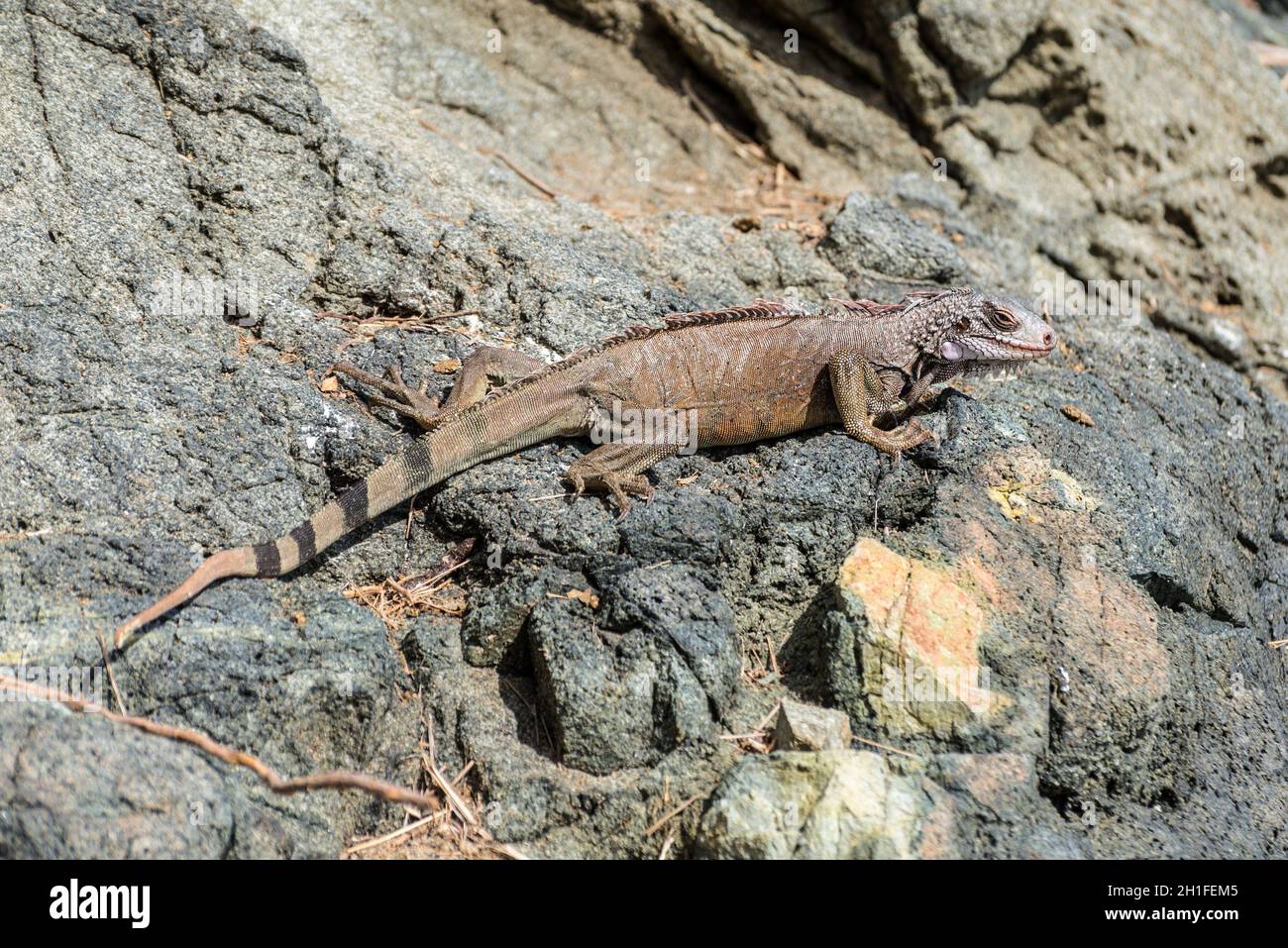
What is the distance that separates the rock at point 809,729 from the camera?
411 cm

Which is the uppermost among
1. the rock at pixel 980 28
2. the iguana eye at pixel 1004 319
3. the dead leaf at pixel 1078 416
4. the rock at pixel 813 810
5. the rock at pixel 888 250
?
the rock at pixel 980 28

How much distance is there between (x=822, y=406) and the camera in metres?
5.43

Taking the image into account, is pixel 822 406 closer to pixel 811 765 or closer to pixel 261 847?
pixel 811 765

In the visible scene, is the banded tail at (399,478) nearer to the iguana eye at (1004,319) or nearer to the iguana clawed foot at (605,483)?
the iguana clawed foot at (605,483)

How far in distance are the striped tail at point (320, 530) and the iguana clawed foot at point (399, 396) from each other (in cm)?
16

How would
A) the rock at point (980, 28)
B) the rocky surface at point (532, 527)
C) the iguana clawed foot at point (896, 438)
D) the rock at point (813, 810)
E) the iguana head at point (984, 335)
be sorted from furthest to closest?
the rock at point (980, 28) < the iguana head at point (984, 335) < the iguana clawed foot at point (896, 438) < the rocky surface at point (532, 527) < the rock at point (813, 810)

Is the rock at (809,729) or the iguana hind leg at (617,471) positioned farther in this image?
the iguana hind leg at (617,471)

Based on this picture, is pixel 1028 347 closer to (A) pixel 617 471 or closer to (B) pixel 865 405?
(B) pixel 865 405

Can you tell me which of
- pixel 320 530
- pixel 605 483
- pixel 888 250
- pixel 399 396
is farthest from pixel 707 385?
pixel 888 250

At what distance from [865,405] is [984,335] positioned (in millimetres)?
771

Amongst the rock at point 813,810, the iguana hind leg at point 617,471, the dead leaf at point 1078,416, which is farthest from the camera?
the dead leaf at point 1078,416

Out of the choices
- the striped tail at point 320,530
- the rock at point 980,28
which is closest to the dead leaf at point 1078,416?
the striped tail at point 320,530

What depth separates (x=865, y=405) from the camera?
536 cm
